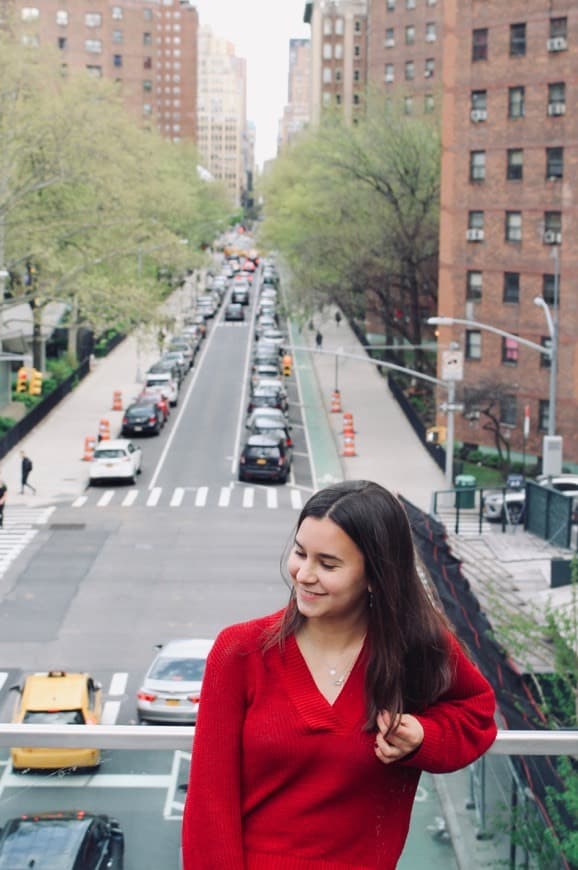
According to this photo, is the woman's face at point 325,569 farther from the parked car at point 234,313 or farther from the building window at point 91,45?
the building window at point 91,45

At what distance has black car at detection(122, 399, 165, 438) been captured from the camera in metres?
55.4

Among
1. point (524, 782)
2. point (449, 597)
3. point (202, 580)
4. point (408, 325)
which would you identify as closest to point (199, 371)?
point (408, 325)

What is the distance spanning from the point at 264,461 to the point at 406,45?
2701 inches

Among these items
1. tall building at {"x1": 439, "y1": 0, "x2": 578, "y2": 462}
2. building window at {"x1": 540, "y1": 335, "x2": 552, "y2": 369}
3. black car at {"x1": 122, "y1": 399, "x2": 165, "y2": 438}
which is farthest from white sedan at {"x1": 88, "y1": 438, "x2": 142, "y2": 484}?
building window at {"x1": 540, "y1": 335, "x2": 552, "y2": 369}

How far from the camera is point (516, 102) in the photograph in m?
51.8

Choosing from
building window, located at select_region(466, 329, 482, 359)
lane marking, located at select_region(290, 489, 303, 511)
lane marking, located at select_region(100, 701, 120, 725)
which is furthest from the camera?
building window, located at select_region(466, 329, 482, 359)

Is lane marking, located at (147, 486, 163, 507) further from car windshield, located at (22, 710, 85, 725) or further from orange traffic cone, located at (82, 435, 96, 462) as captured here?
car windshield, located at (22, 710, 85, 725)

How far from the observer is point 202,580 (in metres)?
31.9

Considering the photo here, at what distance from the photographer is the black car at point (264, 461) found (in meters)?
46.7

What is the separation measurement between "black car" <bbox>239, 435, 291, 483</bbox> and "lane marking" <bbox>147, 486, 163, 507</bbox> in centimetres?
322

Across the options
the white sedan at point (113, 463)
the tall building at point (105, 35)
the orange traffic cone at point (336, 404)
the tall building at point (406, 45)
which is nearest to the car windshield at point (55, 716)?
the white sedan at point (113, 463)

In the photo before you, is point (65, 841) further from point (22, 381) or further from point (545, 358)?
point (22, 381)

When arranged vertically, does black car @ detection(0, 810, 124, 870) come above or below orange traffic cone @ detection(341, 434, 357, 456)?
above

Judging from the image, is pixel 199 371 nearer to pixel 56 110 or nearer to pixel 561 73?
pixel 56 110
